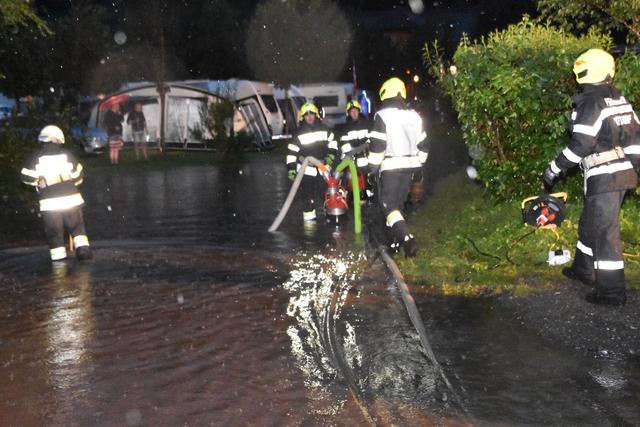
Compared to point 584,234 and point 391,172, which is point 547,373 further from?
point 391,172

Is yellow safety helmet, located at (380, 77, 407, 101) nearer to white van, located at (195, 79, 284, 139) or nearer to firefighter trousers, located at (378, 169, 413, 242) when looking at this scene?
firefighter trousers, located at (378, 169, 413, 242)

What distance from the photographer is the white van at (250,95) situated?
31859 millimetres

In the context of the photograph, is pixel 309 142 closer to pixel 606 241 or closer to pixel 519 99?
pixel 519 99

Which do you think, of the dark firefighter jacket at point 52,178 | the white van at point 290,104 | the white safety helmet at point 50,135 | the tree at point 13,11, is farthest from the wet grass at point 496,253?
the white van at point 290,104

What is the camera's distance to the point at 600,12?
1387cm

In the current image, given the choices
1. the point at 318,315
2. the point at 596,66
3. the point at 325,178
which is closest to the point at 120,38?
the point at 325,178

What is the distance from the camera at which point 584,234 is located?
7832 mm

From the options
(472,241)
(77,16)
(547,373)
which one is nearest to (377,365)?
(547,373)

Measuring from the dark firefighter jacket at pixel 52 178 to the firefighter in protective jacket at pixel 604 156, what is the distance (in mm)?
5686

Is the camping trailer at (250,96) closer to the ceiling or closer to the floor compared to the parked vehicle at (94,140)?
closer to the ceiling

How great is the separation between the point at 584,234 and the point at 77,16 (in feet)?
93.7

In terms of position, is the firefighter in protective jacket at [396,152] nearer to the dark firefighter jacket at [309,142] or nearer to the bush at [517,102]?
the bush at [517,102]

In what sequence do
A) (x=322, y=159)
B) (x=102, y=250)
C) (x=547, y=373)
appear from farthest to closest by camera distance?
(x=322, y=159) → (x=102, y=250) → (x=547, y=373)

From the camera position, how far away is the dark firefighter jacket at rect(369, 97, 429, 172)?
33.0 ft
